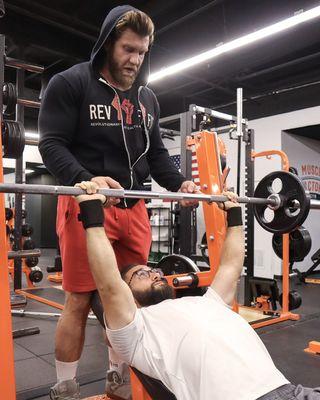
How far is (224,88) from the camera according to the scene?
7359 millimetres

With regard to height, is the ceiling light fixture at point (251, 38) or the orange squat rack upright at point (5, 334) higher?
the ceiling light fixture at point (251, 38)

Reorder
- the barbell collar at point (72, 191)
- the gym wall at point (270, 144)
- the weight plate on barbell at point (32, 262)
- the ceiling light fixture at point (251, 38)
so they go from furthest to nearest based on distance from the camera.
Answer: the gym wall at point (270, 144) → the weight plate on barbell at point (32, 262) → the ceiling light fixture at point (251, 38) → the barbell collar at point (72, 191)

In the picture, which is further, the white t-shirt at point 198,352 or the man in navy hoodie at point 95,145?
the man in navy hoodie at point 95,145

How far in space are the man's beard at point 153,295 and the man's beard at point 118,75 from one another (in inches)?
32.5

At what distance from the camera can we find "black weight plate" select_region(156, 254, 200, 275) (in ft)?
10.2

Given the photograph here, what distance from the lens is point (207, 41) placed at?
570 cm

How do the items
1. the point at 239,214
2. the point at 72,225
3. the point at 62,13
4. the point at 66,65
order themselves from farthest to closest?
the point at 66,65, the point at 62,13, the point at 239,214, the point at 72,225

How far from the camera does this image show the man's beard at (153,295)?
1.46m

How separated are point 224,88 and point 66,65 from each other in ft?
9.17

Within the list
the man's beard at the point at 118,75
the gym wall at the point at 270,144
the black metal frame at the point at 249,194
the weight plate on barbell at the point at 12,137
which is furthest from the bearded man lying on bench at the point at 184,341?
the gym wall at the point at 270,144

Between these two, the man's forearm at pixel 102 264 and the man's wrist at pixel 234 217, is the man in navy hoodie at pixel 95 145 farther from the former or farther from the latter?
the man's wrist at pixel 234 217

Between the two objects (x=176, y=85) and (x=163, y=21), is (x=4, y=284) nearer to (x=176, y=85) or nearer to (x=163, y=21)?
(x=163, y=21)

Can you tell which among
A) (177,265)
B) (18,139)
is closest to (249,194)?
(177,265)

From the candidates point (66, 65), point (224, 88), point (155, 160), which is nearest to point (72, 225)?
point (155, 160)
